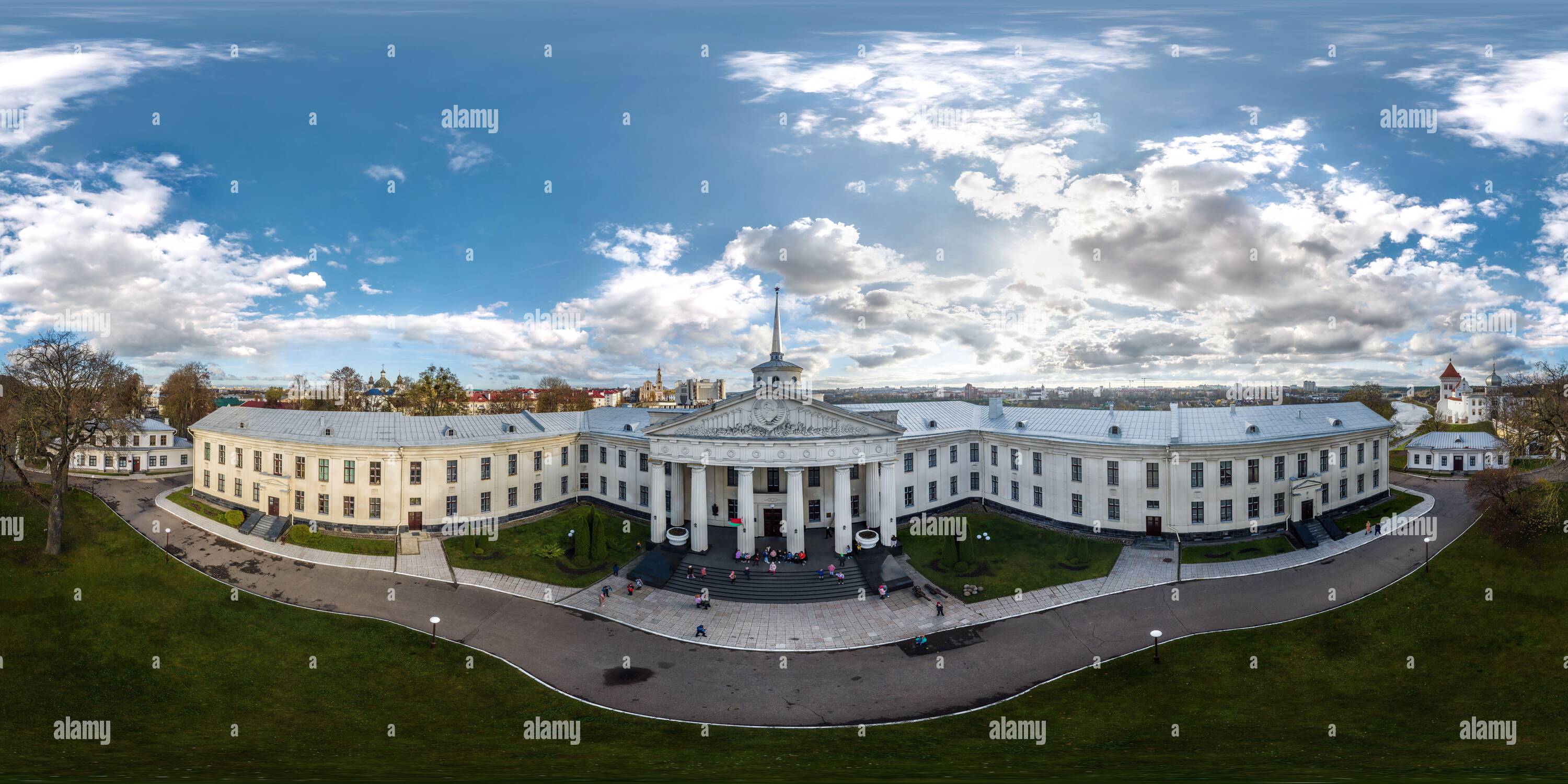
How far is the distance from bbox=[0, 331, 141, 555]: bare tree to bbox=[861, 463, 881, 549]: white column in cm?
5323

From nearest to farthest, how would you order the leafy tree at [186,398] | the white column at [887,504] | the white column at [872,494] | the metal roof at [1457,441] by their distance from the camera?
the white column at [887,504], the white column at [872,494], the metal roof at [1457,441], the leafy tree at [186,398]

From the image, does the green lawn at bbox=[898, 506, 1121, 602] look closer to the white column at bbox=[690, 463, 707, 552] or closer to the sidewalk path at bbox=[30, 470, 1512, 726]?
the sidewalk path at bbox=[30, 470, 1512, 726]

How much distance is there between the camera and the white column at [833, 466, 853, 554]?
4438 cm

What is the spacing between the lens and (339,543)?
4519 centimetres

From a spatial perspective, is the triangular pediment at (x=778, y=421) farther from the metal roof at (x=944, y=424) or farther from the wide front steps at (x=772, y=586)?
the wide front steps at (x=772, y=586)

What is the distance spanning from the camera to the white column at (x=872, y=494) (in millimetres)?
46469

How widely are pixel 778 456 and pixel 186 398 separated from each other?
87.2m

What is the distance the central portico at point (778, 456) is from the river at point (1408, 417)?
10153 centimetres

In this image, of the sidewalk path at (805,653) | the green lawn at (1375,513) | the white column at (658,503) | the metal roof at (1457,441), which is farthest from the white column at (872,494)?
the metal roof at (1457,441)

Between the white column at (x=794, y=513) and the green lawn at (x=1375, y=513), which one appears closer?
the white column at (x=794, y=513)

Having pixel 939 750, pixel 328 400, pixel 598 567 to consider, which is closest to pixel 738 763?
pixel 939 750

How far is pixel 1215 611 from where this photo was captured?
1359 inches

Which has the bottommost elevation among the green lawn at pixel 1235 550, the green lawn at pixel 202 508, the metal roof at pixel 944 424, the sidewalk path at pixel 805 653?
the sidewalk path at pixel 805 653

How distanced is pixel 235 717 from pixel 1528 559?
219 feet
